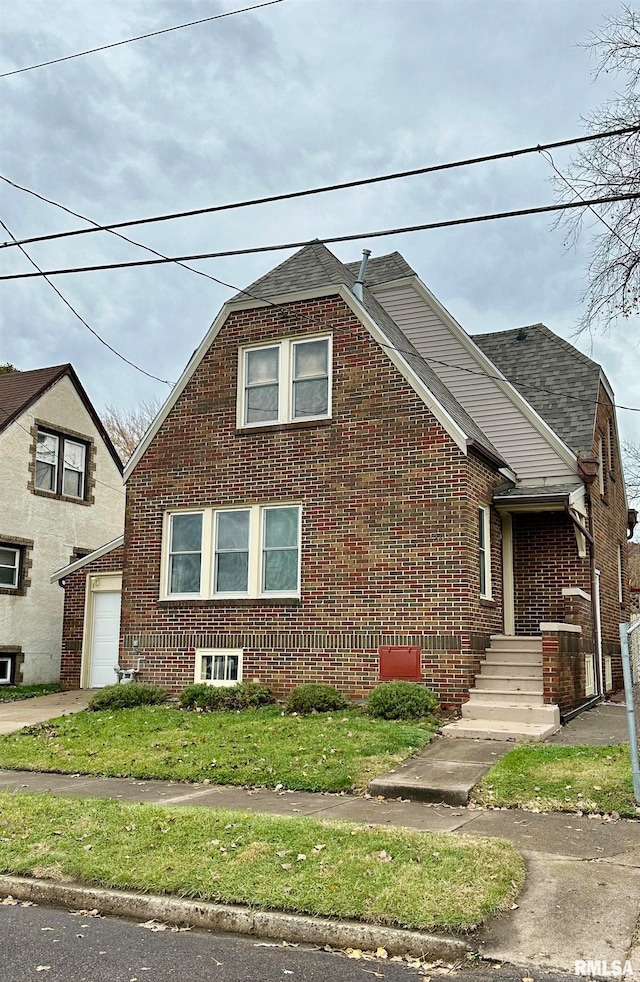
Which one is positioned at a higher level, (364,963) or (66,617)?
(66,617)

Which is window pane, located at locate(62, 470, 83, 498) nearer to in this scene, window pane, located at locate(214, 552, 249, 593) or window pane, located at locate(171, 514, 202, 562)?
window pane, located at locate(171, 514, 202, 562)

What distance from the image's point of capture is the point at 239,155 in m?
12.0

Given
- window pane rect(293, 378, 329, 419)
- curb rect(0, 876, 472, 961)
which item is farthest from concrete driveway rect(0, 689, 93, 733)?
curb rect(0, 876, 472, 961)

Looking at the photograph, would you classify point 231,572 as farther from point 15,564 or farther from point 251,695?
point 15,564

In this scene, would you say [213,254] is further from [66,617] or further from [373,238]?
[66,617]

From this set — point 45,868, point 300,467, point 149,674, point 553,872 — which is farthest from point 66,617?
point 553,872

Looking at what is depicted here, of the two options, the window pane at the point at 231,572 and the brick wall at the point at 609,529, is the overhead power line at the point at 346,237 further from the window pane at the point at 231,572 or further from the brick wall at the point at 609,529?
the brick wall at the point at 609,529

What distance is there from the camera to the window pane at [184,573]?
1573 cm

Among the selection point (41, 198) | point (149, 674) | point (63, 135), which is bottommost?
point (149, 674)

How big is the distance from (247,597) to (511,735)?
18.6 feet

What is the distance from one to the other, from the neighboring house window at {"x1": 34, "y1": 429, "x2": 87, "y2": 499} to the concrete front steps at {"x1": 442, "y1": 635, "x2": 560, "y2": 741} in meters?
14.1

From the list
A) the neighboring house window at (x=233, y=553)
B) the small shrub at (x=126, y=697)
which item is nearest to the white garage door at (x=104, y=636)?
the neighboring house window at (x=233, y=553)

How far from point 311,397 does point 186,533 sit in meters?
3.41

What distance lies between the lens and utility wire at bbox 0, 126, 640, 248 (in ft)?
30.1
